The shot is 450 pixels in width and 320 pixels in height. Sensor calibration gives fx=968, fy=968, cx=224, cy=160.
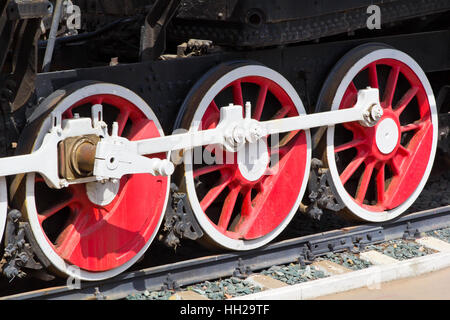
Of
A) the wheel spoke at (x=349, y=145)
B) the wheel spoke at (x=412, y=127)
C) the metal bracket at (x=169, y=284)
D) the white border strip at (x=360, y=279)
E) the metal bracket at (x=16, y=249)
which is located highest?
the wheel spoke at (x=412, y=127)

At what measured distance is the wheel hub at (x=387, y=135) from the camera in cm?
663

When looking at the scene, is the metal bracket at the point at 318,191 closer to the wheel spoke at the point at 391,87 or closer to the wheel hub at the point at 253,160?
the wheel hub at the point at 253,160

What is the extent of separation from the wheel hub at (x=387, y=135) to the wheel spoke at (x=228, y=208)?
3.74 ft

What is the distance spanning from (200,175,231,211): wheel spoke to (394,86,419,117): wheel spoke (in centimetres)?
147

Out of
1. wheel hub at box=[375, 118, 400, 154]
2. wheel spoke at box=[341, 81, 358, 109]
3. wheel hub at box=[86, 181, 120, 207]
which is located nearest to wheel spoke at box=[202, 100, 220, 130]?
wheel hub at box=[86, 181, 120, 207]

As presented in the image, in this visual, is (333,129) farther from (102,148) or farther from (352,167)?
(102,148)

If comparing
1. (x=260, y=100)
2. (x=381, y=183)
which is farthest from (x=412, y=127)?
(x=260, y=100)

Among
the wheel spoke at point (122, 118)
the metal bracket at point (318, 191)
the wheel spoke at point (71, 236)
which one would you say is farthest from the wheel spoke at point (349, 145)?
the wheel spoke at point (71, 236)

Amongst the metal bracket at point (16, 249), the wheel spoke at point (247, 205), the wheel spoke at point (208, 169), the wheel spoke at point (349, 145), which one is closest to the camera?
the metal bracket at point (16, 249)

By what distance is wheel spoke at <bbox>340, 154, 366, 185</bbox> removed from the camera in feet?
21.7

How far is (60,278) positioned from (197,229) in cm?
86

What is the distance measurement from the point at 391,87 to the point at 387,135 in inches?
14.2

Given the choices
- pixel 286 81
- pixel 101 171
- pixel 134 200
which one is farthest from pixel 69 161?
pixel 286 81

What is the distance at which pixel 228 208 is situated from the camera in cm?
611
